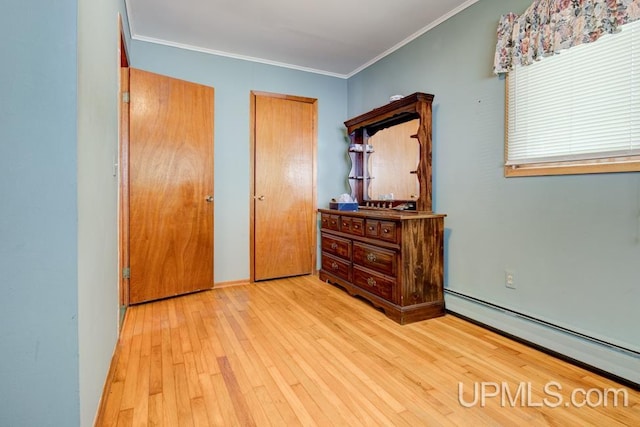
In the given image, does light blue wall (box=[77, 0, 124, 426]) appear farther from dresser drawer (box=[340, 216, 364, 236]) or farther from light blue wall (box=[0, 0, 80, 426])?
dresser drawer (box=[340, 216, 364, 236])

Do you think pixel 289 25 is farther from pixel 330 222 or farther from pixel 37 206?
pixel 37 206

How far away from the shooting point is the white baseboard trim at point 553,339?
1.71m

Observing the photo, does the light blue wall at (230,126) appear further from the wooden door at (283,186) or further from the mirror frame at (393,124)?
the mirror frame at (393,124)

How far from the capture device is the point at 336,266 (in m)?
3.38

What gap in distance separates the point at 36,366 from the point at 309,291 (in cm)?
248

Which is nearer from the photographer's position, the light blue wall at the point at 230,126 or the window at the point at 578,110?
the window at the point at 578,110

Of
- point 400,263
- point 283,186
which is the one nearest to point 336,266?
point 400,263

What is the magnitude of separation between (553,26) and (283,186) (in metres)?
2.72

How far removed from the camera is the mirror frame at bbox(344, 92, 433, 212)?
278cm

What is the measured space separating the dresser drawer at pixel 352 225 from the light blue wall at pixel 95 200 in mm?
1913

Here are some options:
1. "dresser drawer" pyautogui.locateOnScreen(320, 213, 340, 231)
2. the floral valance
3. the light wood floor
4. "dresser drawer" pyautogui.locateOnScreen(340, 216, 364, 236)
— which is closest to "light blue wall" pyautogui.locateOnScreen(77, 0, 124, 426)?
the light wood floor

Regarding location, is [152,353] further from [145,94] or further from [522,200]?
[522,200]

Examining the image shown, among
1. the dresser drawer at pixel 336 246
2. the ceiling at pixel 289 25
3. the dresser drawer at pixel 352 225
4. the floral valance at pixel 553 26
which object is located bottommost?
the dresser drawer at pixel 336 246

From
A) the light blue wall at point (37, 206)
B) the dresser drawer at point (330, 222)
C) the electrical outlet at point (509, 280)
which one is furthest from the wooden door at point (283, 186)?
the light blue wall at point (37, 206)
